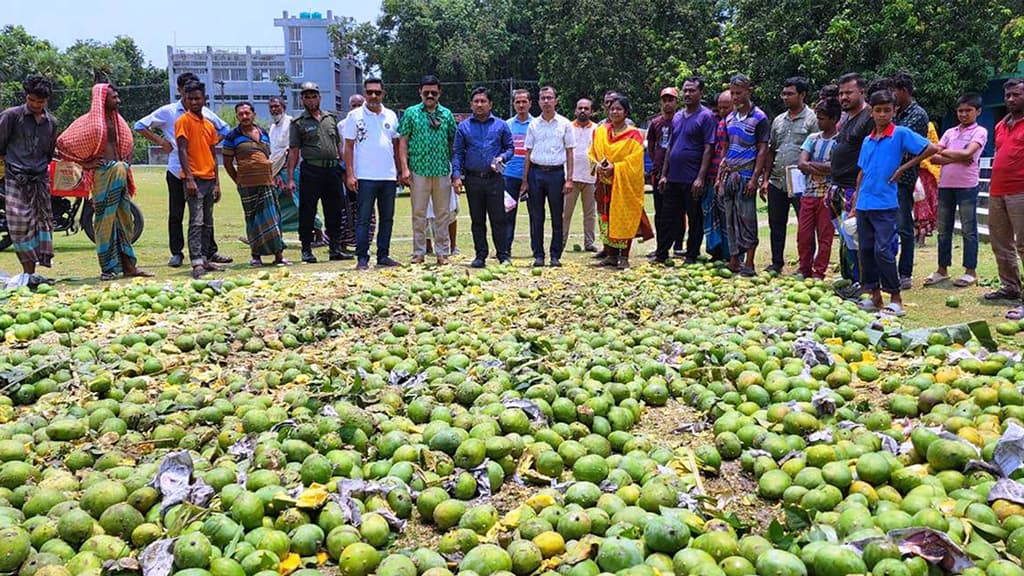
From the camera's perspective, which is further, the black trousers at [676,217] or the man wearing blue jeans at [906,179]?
the black trousers at [676,217]

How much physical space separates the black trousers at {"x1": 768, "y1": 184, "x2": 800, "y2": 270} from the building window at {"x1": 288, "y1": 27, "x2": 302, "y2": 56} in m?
97.7

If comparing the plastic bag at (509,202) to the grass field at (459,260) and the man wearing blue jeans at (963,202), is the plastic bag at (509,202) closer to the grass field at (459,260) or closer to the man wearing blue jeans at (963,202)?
the grass field at (459,260)

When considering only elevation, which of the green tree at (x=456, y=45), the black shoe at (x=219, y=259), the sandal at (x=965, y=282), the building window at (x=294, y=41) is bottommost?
the sandal at (x=965, y=282)

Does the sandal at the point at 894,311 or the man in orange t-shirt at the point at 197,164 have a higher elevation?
the man in orange t-shirt at the point at 197,164

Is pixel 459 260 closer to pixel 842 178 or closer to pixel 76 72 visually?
pixel 842 178

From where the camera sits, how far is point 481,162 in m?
10.3

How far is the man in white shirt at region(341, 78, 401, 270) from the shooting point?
10.4 m

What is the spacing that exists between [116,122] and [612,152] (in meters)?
6.25

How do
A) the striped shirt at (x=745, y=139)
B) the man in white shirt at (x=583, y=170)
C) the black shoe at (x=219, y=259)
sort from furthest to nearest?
1. the man in white shirt at (x=583, y=170)
2. the black shoe at (x=219, y=259)
3. the striped shirt at (x=745, y=139)

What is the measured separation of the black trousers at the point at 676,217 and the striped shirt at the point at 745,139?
82 cm

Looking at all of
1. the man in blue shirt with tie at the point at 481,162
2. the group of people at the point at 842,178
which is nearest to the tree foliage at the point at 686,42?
the group of people at the point at 842,178

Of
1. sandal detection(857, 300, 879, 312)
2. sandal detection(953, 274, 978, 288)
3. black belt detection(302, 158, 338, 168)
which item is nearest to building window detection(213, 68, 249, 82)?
black belt detection(302, 158, 338, 168)

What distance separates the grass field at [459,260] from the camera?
7930mm

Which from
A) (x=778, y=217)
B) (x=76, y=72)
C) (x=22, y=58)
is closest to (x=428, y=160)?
(x=778, y=217)
